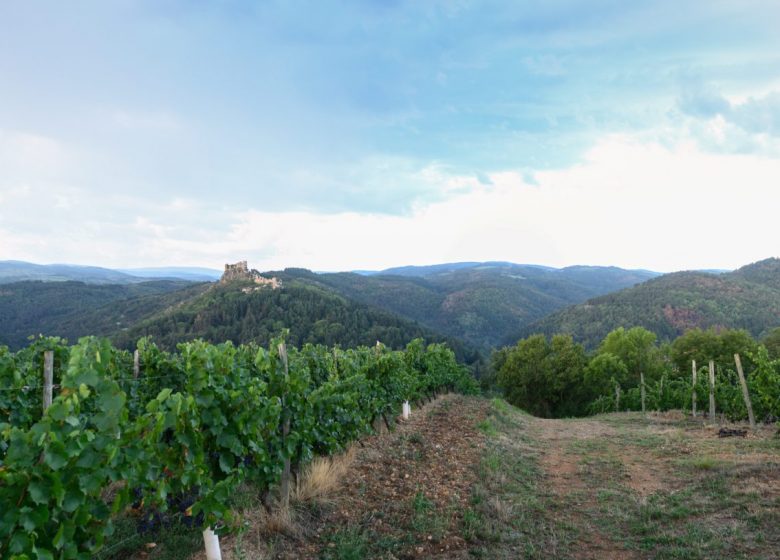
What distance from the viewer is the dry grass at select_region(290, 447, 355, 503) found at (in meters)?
5.79

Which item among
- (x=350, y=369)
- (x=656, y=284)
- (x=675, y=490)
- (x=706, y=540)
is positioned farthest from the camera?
(x=656, y=284)

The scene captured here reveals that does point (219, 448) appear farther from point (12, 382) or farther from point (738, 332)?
point (738, 332)

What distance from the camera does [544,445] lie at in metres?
11.3

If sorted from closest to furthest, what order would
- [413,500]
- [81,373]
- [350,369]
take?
[81,373] → [413,500] → [350,369]

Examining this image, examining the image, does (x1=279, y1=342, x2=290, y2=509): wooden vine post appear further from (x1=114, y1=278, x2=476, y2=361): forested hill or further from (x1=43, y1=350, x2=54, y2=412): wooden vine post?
(x1=114, y1=278, x2=476, y2=361): forested hill

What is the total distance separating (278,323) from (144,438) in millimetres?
87415

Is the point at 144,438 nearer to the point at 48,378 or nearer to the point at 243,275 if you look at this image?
the point at 48,378

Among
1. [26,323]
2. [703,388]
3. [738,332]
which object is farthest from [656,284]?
[26,323]

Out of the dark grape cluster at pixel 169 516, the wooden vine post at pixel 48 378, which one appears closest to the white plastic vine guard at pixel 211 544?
the dark grape cluster at pixel 169 516

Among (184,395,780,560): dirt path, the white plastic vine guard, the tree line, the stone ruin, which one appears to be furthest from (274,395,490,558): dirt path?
the stone ruin

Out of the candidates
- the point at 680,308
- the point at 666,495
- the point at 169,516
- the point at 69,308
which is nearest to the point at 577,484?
the point at 666,495

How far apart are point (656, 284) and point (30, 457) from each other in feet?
512

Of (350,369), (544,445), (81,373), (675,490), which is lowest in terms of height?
(544,445)

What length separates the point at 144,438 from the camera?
3242 mm
